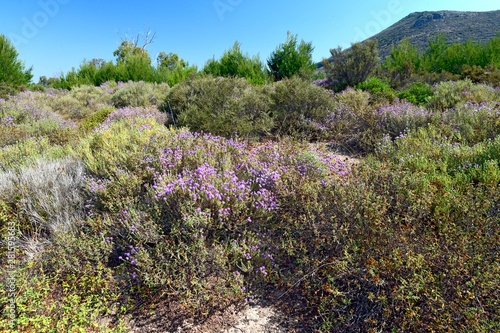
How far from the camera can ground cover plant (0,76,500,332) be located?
2449 millimetres

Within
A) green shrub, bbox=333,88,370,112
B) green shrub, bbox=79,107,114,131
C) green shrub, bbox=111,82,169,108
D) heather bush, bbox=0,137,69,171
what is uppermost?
green shrub, bbox=111,82,169,108

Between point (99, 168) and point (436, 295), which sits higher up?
point (99, 168)

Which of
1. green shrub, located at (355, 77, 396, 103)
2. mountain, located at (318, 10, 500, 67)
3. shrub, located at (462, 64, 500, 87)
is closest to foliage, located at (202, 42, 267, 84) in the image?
green shrub, located at (355, 77, 396, 103)

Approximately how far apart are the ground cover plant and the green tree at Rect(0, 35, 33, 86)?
47.1 feet

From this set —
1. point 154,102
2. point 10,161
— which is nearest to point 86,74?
point 154,102

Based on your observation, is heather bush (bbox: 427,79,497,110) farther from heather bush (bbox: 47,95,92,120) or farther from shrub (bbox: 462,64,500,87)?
heather bush (bbox: 47,95,92,120)

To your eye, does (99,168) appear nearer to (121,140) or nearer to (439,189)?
(121,140)

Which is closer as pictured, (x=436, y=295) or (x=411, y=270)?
(x=436, y=295)

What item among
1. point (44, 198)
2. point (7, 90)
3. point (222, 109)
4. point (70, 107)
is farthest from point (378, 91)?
point (7, 90)

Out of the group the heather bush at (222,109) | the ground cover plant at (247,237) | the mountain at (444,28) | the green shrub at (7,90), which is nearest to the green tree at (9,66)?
the green shrub at (7,90)

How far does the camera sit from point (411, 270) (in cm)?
255

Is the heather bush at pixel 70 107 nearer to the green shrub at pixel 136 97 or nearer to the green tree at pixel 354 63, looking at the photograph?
the green shrub at pixel 136 97

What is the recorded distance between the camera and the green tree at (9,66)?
14.7 metres

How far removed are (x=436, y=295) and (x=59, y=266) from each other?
3.97 meters
